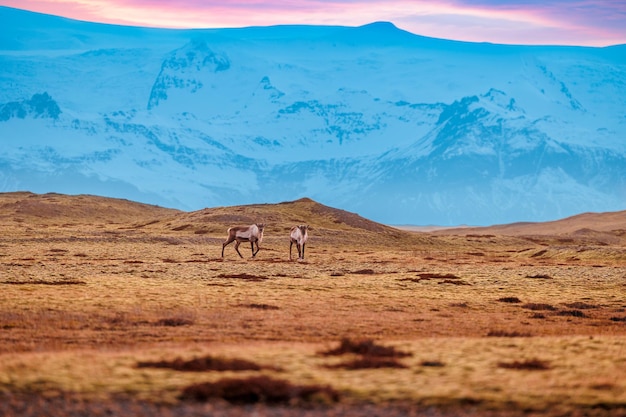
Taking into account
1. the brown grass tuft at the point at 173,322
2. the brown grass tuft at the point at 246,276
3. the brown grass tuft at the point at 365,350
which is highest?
the brown grass tuft at the point at 246,276

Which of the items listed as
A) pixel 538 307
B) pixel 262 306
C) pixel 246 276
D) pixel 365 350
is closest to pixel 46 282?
pixel 246 276

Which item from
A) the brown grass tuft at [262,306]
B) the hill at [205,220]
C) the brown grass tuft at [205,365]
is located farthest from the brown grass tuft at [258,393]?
the hill at [205,220]

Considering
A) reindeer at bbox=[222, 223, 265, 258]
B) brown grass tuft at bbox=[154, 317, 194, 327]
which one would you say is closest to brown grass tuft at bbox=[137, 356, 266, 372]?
brown grass tuft at bbox=[154, 317, 194, 327]

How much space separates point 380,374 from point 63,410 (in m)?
6.53

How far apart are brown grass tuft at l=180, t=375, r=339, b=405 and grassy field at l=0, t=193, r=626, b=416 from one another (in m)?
0.04

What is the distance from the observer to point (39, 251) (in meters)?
70.4

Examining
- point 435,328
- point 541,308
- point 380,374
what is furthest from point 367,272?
point 380,374

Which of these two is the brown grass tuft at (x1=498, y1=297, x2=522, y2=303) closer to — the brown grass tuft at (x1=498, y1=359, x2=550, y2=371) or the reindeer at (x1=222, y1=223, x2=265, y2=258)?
the brown grass tuft at (x1=498, y1=359, x2=550, y2=371)

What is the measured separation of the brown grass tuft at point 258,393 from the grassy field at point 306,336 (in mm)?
40

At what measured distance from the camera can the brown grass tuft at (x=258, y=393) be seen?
16953mm

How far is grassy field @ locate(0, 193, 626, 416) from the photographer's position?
56.3 ft

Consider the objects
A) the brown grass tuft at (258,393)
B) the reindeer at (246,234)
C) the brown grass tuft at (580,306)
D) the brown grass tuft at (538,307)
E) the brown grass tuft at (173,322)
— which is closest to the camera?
the brown grass tuft at (258,393)

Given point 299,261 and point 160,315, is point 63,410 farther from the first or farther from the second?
point 299,261

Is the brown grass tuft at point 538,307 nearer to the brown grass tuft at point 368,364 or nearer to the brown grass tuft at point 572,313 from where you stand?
the brown grass tuft at point 572,313
